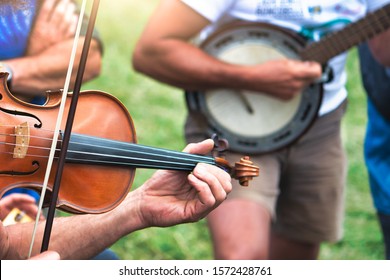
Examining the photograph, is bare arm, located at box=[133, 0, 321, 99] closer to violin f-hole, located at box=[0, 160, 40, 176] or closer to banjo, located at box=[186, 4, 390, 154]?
banjo, located at box=[186, 4, 390, 154]

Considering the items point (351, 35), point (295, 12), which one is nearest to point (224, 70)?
point (295, 12)

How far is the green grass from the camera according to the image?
3891mm


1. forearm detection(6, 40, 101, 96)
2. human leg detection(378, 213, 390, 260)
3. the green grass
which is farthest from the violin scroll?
the green grass

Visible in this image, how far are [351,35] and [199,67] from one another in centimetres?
55

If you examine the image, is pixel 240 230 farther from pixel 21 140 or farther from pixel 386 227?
pixel 21 140

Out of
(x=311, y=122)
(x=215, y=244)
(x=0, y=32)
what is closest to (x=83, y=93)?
(x=0, y=32)

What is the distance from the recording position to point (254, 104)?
114 inches

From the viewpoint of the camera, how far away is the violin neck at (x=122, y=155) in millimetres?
1730

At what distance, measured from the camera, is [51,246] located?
1991 mm

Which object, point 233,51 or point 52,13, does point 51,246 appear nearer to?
point 52,13

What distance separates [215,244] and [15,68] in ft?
2.93

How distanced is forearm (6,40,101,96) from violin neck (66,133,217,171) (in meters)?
0.86

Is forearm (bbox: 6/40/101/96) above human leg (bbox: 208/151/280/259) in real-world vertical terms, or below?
above

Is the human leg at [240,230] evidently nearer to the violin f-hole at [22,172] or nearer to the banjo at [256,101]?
the banjo at [256,101]
